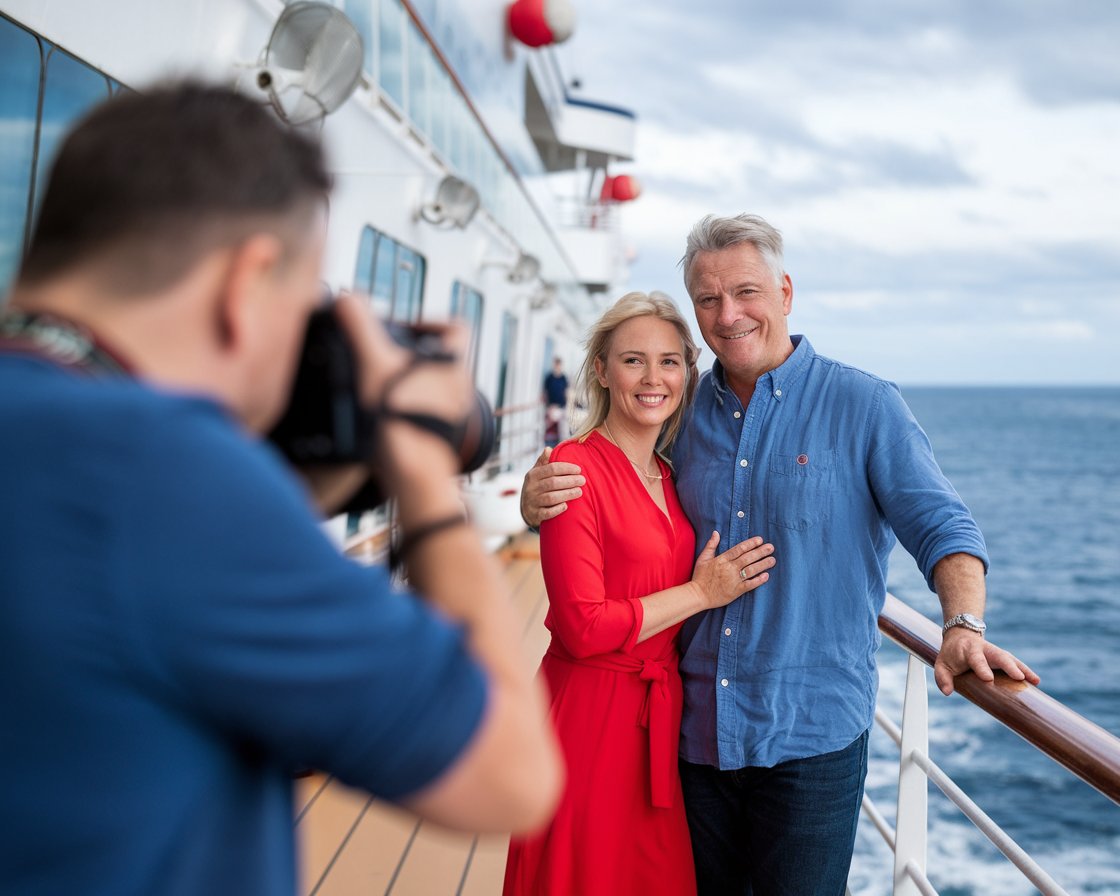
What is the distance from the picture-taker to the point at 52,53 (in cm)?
217

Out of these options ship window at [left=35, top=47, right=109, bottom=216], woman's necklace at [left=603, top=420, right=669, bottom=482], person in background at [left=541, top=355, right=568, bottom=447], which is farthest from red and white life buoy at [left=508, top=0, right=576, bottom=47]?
woman's necklace at [left=603, top=420, right=669, bottom=482]

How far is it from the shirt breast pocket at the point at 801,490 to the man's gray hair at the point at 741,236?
34 cm

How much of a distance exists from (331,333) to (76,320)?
0.15 m

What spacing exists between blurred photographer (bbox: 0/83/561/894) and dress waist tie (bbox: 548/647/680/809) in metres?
1.17

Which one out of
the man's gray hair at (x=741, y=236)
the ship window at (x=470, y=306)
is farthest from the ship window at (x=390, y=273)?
the man's gray hair at (x=741, y=236)

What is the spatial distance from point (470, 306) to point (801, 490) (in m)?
6.66

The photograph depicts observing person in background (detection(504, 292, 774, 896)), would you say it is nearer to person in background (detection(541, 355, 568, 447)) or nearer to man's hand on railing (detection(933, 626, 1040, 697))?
man's hand on railing (detection(933, 626, 1040, 697))

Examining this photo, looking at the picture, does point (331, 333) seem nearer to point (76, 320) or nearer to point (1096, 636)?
point (76, 320)

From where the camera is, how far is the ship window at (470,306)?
295 inches

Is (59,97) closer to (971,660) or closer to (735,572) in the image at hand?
(735,572)

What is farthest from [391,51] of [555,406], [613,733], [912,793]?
[555,406]

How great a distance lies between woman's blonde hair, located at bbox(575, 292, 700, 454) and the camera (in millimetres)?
1878

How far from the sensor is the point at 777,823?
1.66m

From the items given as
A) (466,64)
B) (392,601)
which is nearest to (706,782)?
(392,601)
